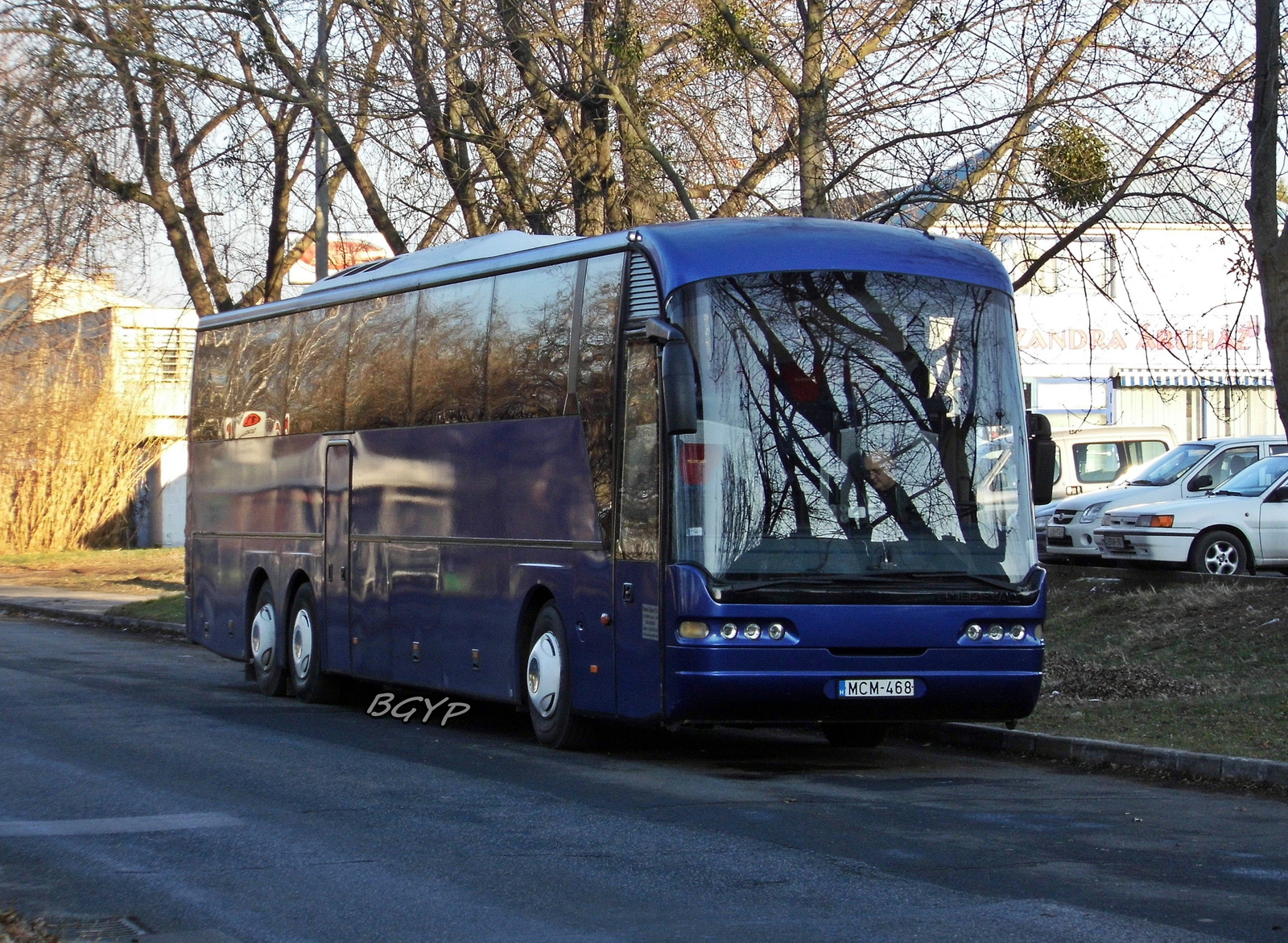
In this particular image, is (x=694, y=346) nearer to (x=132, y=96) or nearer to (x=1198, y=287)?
(x=132, y=96)

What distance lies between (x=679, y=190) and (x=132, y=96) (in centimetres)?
853

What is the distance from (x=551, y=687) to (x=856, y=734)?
7.48 feet

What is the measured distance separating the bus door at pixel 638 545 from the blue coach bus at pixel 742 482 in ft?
0.07

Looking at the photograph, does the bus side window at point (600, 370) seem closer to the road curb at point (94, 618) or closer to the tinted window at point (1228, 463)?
the road curb at point (94, 618)

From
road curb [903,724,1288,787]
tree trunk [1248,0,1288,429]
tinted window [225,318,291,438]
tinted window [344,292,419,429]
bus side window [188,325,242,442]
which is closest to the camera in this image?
road curb [903,724,1288,787]

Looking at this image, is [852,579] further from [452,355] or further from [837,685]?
[452,355]

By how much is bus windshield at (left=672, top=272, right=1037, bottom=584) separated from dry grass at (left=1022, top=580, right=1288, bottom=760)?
1863 mm

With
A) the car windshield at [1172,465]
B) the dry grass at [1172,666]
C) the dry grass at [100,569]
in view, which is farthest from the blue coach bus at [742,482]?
the dry grass at [100,569]

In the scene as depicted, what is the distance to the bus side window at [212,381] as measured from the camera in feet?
60.1

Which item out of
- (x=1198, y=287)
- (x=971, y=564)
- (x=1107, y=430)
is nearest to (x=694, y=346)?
(x=971, y=564)

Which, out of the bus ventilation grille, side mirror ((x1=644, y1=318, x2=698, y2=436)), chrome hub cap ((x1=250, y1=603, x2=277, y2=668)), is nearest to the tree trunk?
the bus ventilation grille

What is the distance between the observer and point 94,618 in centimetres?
2747

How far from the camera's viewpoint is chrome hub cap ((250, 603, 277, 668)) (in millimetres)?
16953

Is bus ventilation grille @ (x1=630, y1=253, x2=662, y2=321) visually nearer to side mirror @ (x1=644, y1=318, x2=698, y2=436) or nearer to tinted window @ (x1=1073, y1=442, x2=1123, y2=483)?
side mirror @ (x1=644, y1=318, x2=698, y2=436)
